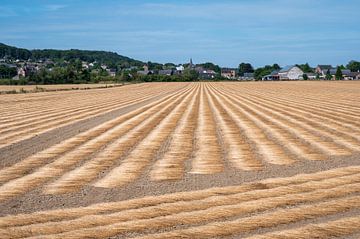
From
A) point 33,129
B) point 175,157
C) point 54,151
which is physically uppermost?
point 175,157

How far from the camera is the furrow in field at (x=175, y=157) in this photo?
11195mm

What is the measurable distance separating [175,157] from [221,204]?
4.97m

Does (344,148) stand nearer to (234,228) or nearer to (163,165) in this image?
(163,165)

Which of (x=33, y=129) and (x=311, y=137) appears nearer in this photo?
(x=311, y=137)

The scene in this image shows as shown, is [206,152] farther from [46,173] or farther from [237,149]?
[46,173]

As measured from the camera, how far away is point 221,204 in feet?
28.1

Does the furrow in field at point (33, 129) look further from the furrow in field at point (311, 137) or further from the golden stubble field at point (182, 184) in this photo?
the furrow in field at point (311, 137)

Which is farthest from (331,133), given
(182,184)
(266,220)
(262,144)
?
(266,220)

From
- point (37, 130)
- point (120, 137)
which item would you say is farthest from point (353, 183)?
point (37, 130)

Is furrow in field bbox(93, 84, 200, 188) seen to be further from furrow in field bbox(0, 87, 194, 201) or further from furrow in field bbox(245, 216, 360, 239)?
furrow in field bbox(245, 216, 360, 239)

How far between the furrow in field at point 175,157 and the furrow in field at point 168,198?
1.57 metres

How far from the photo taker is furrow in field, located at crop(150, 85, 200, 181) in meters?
11.2

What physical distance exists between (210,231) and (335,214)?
7.34ft

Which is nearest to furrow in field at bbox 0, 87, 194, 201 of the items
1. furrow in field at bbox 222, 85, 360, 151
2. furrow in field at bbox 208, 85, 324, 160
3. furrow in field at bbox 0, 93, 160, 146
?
furrow in field at bbox 0, 93, 160, 146
